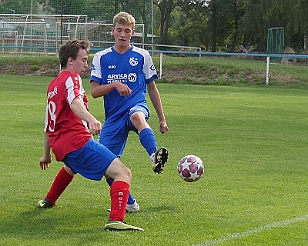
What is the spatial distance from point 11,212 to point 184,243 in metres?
1.95

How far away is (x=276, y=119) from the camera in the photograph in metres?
16.0

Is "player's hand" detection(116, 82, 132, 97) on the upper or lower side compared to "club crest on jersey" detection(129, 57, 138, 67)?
lower

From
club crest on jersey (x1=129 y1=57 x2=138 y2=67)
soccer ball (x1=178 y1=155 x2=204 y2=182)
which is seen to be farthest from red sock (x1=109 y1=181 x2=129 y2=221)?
club crest on jersey (x1=129 y1=57 x2=138 y2=67)

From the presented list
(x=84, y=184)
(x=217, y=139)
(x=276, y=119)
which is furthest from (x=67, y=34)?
(x=84, y=184)

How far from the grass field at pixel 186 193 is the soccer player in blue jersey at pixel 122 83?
64 cm

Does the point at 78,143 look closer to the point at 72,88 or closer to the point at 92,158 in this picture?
the point at 92,158

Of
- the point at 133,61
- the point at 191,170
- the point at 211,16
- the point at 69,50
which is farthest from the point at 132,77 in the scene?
the point at 211,16

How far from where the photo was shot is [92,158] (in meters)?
5.73

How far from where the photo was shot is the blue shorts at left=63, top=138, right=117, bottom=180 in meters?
5.73

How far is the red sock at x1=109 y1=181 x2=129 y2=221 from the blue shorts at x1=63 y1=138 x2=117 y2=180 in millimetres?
169

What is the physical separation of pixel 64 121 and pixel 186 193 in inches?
87.6

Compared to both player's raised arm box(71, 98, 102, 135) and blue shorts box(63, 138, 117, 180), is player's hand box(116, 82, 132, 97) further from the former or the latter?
player's raised arm box(71, 98, 102, 135)

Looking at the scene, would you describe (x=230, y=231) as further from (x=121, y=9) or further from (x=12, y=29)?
(x=12, y=29)

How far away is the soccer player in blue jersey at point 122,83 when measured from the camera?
22.4ft
